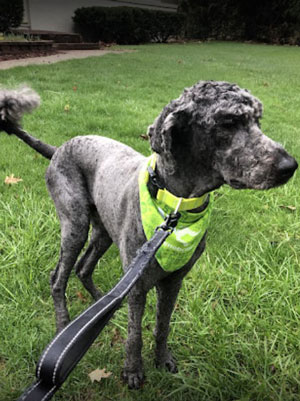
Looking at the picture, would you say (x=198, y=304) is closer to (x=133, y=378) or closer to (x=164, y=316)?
(x=164, y=316)

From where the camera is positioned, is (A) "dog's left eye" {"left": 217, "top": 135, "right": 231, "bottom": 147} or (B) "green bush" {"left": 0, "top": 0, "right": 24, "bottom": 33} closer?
(A) "dog's left eye" {"left": 217, "top": 135, "right": 231, "bottom": 147}

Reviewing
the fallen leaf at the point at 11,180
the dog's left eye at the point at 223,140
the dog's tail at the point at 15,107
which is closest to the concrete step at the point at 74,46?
the fallen leaf at the point at 11,180

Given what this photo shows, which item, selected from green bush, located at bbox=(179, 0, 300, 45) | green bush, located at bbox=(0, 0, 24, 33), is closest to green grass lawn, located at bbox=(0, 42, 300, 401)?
green bush, located at bbox=(0, 0, 24, 33)

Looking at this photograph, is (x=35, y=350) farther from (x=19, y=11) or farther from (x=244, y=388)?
(x=19, y=11)

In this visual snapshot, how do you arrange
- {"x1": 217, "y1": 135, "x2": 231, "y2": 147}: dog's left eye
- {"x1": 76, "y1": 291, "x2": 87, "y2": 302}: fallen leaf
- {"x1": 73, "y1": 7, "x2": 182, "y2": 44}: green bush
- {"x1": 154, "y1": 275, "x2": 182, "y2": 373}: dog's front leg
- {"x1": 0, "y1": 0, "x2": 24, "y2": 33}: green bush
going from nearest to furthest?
{"x1": 217, "y1": 135, "x2": 231, "y2": 147}: dog's left eye
{"x1": 154, "y1": 275, "x2": 182, "y2": 373}: dog's front leg
{"x1": 76, "y1": 291, "x2": 87, "y2": 302}: fallen leaf
{"x1": 0, "y1": 0, "x2": 24, "y2": 33}: green bush
{"x1": 73, "y1": 7, "x2": 182, "y2": 44}: green bush

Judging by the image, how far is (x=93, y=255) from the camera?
9.02 ft

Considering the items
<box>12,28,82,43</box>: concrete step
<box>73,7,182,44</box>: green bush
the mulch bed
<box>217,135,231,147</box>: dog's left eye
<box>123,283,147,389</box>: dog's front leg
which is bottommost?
<box>123,283,147,389</box>: dog's front leg

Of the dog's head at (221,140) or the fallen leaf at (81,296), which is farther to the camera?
the fallen leaf at (81,296)

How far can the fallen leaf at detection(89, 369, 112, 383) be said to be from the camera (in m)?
2.21

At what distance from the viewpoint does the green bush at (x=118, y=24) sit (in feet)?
59.6

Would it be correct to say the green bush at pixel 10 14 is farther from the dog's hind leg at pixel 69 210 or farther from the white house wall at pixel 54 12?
the dog's hind leg at pixel 69 210

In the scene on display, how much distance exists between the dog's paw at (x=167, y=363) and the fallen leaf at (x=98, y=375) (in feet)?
1.04

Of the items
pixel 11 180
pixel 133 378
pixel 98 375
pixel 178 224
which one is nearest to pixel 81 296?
pixel 98 375

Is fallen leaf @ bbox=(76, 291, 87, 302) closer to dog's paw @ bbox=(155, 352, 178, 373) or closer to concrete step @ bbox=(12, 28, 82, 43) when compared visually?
dog's paw @ bbox=(155, 352, 178, 373)
